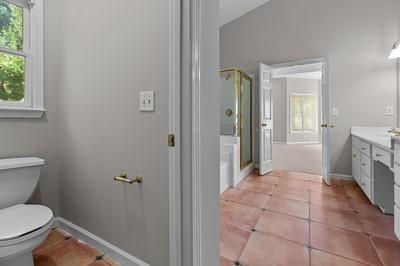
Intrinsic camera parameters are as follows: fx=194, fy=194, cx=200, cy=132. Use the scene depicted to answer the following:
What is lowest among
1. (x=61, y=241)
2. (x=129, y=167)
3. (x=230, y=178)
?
(x=61, y=241)

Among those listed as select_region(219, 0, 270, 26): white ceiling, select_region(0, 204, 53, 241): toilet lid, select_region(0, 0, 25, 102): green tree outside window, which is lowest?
select_region(0, 204, 53, 241): toilet lid

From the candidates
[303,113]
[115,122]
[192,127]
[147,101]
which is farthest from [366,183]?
[303,113]

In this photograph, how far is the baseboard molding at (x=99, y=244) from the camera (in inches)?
49.7

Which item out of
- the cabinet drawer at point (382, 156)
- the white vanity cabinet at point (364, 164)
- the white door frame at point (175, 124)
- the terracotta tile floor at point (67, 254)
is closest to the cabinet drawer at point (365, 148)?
the white vanity cabinet at point (364, 164)

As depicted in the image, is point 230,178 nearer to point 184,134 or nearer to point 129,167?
point 129,167

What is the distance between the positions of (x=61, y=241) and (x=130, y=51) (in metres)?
1.63

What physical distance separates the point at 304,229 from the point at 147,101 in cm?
183

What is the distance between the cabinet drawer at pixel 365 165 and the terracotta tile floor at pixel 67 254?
2.77 metres

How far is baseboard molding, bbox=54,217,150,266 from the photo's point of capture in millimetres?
1262

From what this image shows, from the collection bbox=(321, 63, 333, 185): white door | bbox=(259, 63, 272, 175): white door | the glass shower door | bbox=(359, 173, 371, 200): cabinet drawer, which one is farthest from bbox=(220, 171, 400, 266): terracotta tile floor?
the glass shower door

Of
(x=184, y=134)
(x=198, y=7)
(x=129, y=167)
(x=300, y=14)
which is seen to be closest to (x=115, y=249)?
(x=129, y=167)

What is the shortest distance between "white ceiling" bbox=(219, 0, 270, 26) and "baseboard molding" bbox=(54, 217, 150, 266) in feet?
13.5

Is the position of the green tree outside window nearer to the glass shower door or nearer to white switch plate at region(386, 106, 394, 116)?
the glass shower door

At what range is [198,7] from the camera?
2.80ft
